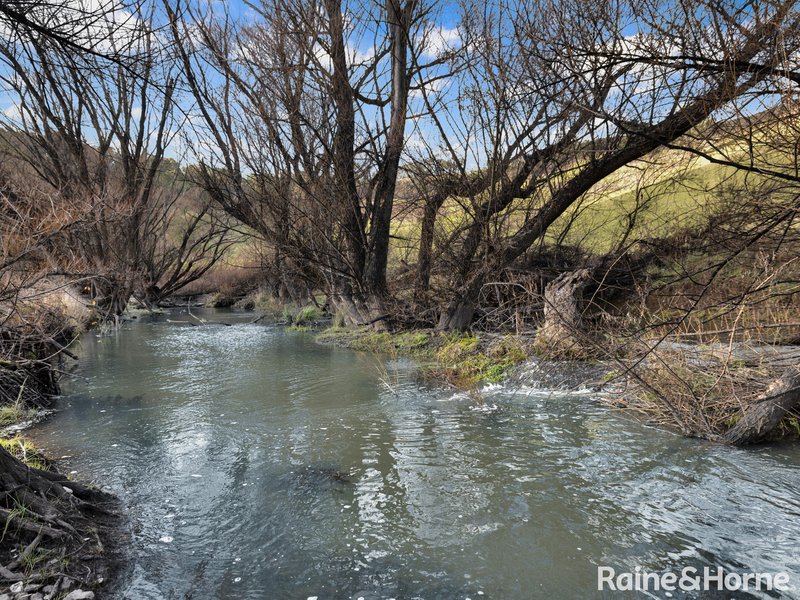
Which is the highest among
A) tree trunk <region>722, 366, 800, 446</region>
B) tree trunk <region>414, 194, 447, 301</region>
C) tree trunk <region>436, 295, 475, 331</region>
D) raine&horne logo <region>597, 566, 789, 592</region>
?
tree trunk <region>414, 194, 447, 301</region>

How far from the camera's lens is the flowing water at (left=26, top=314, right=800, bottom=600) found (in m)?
3.79

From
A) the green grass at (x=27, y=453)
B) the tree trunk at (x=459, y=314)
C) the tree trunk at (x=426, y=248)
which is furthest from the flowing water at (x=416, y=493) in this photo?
the tree trunk at (x=426, y=248)

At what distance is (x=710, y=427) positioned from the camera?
609 centimetres

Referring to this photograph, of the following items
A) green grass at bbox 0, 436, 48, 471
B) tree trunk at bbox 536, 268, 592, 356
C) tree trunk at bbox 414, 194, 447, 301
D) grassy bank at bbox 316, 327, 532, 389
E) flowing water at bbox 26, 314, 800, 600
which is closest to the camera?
flowing water at bbox 26, 314, 800, 600

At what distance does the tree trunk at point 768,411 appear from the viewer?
5578mm

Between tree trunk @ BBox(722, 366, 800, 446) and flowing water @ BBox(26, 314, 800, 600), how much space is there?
0.21 m

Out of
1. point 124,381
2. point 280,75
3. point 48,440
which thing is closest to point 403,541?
point 48,440

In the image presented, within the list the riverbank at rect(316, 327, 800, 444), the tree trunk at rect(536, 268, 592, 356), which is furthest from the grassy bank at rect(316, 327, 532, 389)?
the riverbank at rect(316, 327, 800, 444)

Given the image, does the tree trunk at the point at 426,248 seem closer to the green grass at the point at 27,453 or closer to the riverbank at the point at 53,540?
the green grass at the point at 27,453

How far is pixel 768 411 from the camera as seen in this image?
5652 mm

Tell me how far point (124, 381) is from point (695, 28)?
35.5 feet

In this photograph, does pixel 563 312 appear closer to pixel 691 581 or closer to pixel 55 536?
pixel 691 581

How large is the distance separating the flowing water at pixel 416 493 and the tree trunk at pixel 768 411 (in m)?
0.21

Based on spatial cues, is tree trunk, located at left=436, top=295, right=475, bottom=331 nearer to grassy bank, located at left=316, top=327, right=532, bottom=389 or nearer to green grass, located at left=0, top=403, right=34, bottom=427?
grassy bank, located at left=316, top=327, right=532, bottom=389
